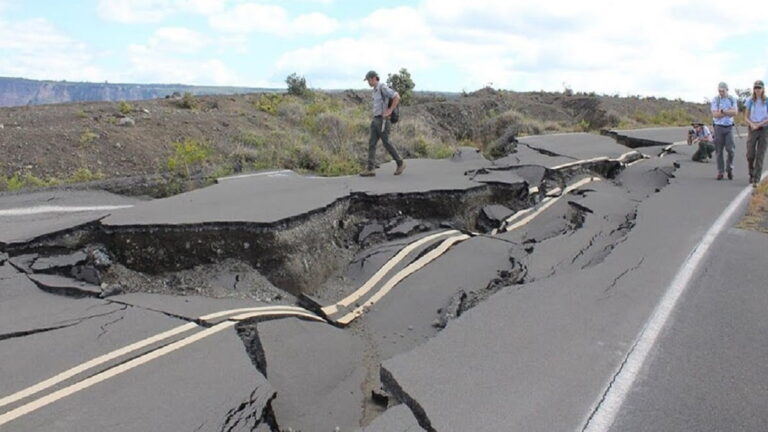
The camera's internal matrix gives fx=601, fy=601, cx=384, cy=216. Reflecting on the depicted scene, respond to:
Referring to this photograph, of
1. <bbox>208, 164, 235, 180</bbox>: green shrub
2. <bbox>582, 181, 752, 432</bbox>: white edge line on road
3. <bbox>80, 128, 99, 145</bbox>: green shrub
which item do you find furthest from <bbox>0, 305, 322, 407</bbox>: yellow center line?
<bbox>80, 128, 99, 145</bbox>: green shrub

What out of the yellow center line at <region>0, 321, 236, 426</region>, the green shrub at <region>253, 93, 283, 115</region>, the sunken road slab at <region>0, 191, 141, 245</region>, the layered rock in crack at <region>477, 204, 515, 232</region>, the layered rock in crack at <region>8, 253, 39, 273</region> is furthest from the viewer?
the green shrub at <region>253, 93, 283, 115</region>

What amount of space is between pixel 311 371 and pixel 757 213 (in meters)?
7.53

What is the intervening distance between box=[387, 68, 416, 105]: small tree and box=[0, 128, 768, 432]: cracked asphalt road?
51.7 feet

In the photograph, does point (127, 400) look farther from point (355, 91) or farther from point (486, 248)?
point (355, 91)

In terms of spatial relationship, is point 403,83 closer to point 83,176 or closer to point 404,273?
point 83,176

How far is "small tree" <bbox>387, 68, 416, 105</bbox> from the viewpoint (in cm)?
2628

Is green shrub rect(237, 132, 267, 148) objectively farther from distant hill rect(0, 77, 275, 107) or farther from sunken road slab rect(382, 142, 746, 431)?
distant hill rect(0, 77, 275, 107)

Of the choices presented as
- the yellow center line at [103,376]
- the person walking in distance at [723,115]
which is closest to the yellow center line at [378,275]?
the yellow center line at [103,376]

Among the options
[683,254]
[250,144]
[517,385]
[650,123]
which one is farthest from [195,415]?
[650,123]

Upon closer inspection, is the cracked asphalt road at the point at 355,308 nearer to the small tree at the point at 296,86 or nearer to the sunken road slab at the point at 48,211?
the sunken road slab at the point at 48,211

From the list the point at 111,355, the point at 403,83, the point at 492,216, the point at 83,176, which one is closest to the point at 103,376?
the point at 111,355

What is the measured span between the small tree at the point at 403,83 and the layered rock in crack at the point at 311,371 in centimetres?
2087

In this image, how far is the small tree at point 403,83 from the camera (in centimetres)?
2628

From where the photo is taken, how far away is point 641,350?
500 centimetres
